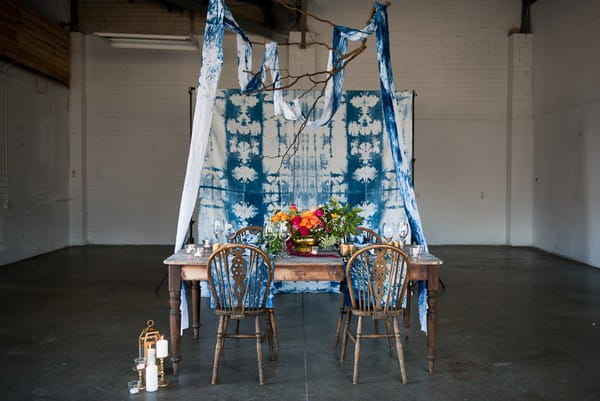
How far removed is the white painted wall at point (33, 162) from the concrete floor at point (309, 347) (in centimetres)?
136

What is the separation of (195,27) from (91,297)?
19.1 ft

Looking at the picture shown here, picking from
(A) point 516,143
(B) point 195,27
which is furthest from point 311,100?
(A) point 516,143

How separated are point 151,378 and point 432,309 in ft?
5.90

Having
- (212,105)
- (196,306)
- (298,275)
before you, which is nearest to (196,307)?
(196,306)

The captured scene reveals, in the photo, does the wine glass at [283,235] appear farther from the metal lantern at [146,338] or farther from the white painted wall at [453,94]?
the white painted wall at [453,94]

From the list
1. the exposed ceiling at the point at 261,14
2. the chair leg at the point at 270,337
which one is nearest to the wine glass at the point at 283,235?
the chair leg at the point at 270,337

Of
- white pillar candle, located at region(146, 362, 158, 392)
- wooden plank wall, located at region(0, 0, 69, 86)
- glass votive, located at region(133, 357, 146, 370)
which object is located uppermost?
wooden plank wall, located at region(0, 0, 69, 86)

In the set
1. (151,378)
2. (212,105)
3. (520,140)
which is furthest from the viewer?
(520,140)

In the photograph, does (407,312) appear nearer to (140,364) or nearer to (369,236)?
(369,236)

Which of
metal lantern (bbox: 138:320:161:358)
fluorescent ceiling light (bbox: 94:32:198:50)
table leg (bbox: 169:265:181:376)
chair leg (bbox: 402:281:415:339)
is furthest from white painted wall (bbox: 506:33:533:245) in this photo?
metal lantern (bbox: 138:320:161:358)

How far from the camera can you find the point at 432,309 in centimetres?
342

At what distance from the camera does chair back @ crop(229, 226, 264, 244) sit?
4.64 metres

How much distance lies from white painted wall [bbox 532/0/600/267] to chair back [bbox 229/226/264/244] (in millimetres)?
5293

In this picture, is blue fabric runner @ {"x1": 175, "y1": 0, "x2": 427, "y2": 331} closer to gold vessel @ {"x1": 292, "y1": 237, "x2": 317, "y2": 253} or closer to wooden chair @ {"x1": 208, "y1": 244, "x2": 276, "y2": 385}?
wooden chair @ {"x1": 208, "y1": 244, "x2": 276, "y2": 385}
